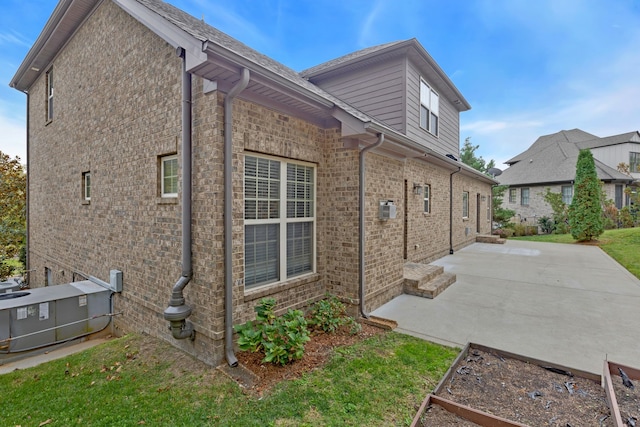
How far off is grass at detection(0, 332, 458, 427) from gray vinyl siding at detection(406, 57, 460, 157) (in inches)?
274

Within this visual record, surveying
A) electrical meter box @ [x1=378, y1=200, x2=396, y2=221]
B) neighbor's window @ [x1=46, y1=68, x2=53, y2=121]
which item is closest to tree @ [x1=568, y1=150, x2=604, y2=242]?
electrical meter box @ [x1=378, y1=200, x2=396, y2=221]

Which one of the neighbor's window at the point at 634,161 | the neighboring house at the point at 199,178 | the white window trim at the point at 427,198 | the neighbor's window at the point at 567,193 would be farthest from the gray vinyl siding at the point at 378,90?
the neighbor's window at the point at 634,161

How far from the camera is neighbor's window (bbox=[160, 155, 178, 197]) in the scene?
4.14m

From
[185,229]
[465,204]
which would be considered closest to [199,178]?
[185,229]

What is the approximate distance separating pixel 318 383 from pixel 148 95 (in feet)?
15.4

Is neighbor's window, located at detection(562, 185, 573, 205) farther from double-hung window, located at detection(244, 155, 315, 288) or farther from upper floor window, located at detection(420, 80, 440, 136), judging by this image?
double-hung window, located at detection(244, 155, 315, 288)

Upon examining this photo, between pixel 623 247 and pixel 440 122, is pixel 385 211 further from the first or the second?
pixel 623 247

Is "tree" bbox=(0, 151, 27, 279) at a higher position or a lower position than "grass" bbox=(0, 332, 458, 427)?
higher

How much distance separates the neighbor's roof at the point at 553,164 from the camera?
2219cm

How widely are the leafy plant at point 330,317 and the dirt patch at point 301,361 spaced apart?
89 millimetres

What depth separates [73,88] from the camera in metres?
6.71

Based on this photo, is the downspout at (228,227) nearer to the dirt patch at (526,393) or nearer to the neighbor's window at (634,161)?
the dirt patch at (526,393)

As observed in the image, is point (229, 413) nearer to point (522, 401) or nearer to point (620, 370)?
point (522, 401)

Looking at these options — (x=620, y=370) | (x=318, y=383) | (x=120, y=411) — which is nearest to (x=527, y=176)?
(x=620, y=370)
